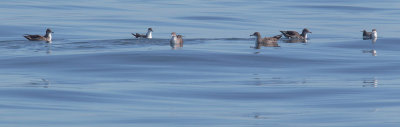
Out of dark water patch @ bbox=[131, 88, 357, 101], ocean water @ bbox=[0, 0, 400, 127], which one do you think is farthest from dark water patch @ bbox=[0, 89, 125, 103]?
dark water patch @ bbox=[131, 88, 357, 101]

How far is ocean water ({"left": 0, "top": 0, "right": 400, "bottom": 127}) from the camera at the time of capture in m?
16.6

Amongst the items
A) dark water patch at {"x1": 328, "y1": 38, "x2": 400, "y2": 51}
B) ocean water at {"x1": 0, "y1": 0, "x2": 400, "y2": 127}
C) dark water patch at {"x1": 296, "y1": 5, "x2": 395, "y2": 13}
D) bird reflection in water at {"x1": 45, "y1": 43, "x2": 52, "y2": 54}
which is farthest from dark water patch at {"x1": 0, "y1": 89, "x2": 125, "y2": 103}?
dark water patch at {"x1": 296, "y1": 5, "x2": 395, "y2": 13}

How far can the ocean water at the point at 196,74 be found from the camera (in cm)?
1658

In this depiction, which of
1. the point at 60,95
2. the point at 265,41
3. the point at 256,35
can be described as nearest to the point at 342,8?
the point at 256,35

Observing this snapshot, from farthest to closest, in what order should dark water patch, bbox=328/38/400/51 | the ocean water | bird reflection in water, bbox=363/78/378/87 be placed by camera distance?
dark water patch, bbox=328/38/400/51 < bird reflection in water, bbox=363/78/378/87 < the ocean water

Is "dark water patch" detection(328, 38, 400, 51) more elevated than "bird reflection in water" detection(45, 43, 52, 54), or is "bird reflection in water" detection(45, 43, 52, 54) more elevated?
"dark water patch" detection(328, 38, 400, 51)

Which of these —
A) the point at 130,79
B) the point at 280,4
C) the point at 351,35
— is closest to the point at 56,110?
the point at 130,79

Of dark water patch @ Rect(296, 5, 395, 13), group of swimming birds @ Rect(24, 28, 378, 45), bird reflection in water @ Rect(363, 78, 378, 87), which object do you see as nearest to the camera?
bird reflection in water @ Rect(363, 78, 378, 87)

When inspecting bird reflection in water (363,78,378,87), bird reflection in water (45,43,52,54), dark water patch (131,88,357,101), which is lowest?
dark water patch (131,88,357,101)

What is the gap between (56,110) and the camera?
16922 millimetres

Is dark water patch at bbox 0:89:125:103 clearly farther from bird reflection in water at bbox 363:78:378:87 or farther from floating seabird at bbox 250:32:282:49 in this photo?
floating seabird at bbox 250:32:282:49

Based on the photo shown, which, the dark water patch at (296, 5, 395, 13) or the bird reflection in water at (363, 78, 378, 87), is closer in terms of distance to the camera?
the bird reflection in water at (363, 78, 378, 87)

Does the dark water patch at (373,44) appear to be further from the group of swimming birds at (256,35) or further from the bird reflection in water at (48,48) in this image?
the bird reflection in water at (48,48)

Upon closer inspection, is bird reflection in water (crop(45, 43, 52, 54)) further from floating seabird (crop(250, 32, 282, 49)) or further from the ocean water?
floating seabird (crop(250, 32, 282, 49))
